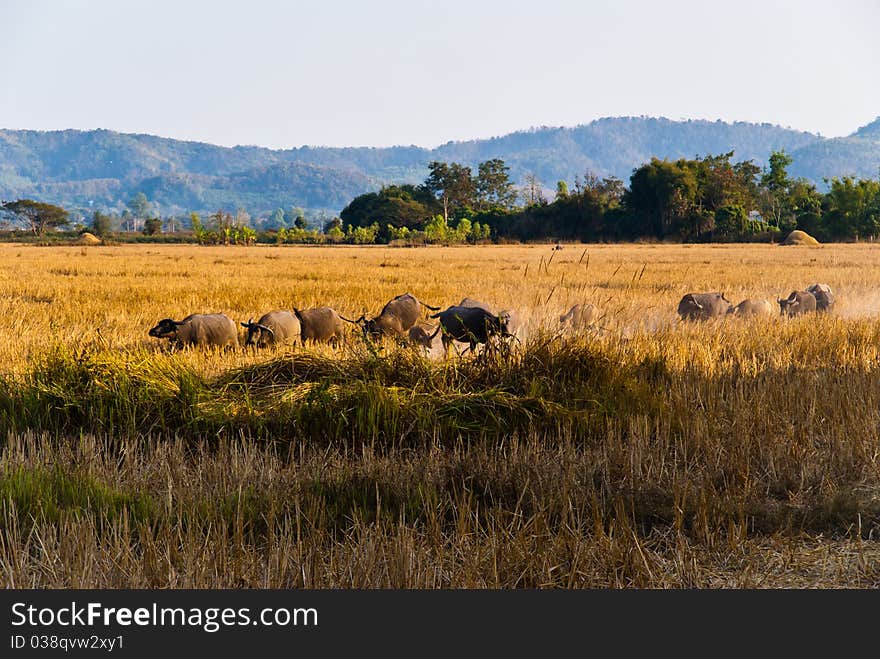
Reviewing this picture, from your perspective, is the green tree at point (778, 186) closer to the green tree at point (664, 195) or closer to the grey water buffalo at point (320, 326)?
the green tree at point (664, 195)

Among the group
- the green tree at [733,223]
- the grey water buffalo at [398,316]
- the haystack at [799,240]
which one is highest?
the green tree at [733,223]

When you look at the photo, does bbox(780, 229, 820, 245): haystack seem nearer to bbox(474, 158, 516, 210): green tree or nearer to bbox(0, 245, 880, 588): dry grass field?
bbox(0, 245, 880, 588): dry grass field

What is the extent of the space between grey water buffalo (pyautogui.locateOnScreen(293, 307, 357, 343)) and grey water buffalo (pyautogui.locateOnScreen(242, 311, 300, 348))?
0.32ft

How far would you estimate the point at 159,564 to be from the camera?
2926mm

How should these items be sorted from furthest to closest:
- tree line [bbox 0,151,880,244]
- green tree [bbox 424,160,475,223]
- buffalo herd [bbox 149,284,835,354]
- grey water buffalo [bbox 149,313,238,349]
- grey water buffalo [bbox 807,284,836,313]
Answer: green tree [bbox 424,160,475,223] → tree line [bbox 0,151,880,244] → grey water buffalo [bbox 807,284,836,313] → grey water buffalo [bbox 149,313,238,349] → buffalo herd [bbox 149,284,835,354]

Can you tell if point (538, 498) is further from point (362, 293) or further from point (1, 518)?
point (362, 293)

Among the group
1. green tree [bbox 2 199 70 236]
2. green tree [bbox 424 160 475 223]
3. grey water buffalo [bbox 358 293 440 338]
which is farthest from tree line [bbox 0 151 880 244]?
grey water buffalo [bbox 358 293 440 338]

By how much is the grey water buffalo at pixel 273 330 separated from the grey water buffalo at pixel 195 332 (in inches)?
9.0

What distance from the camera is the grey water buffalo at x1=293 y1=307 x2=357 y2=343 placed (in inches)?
341

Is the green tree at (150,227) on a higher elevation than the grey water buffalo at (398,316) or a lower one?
higher

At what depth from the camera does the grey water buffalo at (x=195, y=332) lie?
8.10 metres

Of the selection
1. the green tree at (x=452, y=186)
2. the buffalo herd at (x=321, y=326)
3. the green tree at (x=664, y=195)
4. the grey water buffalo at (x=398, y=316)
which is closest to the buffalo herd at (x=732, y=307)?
the buffalo herd at (x=321, y=326)

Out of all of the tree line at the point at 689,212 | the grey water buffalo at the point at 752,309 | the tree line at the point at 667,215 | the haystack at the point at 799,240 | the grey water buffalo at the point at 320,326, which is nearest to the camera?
the grey water buffalo at the point at 320,326

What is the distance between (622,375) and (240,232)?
233 feet
